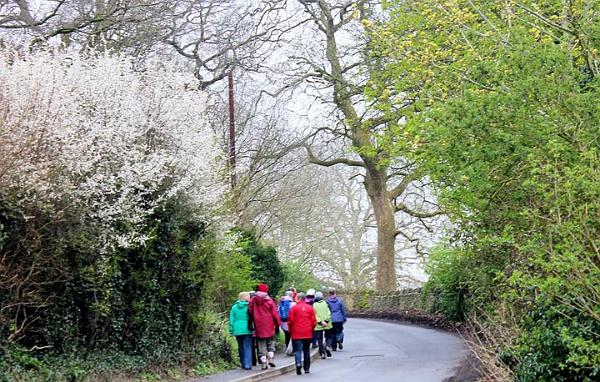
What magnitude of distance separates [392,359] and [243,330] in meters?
4.88

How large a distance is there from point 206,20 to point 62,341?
1538cm

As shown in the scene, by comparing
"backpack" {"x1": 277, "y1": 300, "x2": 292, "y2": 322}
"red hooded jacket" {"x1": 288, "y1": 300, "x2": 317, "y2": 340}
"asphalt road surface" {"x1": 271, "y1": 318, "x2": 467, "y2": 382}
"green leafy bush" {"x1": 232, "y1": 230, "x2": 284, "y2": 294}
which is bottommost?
"asphalt road surface" {"x1": 271, "y1": 318, "x2": 467, "y2": 382}

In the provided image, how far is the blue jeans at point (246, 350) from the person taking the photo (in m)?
17.8

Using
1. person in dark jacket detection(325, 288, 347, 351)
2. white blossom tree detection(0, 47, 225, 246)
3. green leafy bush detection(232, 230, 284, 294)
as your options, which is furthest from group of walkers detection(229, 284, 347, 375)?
green leafy bush detection(232, 230, 284, 294)

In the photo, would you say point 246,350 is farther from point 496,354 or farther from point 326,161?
point 326,161

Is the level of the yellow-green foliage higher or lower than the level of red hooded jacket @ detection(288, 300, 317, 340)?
higher

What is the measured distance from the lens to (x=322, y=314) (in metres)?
21.1

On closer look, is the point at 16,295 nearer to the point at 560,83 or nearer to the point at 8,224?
the point at 8,224

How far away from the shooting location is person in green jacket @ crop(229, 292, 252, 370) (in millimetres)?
17656

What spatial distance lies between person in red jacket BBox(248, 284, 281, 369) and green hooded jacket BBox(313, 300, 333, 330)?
3.00m

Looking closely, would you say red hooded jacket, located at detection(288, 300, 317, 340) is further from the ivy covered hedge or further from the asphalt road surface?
the ivy covered hedge

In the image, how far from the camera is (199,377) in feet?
53.0

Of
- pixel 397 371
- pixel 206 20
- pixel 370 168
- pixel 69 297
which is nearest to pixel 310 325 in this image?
pixel 397 371

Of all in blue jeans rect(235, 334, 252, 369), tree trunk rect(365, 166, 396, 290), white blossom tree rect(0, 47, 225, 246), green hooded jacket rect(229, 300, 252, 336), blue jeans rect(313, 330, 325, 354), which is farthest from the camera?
tree trunk rect(365, 166, 396, 290)
